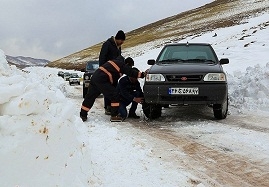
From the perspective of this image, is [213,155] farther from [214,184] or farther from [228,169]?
[214,184]

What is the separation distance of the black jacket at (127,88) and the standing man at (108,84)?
0.38 m

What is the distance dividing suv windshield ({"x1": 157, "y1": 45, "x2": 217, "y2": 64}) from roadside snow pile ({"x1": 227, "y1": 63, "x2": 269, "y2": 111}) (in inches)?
54.7

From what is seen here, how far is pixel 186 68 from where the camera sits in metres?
6.73

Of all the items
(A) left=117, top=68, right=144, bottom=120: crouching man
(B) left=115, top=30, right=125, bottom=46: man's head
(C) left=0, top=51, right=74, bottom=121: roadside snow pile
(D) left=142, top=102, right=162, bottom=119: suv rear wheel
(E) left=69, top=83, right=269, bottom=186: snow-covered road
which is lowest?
(E) left=69, top=83, right=269, bottom=186: snow-covered road

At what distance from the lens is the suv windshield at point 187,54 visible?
757 centimetres

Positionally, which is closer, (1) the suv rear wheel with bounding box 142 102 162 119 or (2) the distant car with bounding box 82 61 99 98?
(1) the suv rear wheel with bounding box 142 102 162 119

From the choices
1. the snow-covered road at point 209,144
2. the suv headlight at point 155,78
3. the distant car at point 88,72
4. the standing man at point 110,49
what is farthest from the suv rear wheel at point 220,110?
the distant car at point 88,72

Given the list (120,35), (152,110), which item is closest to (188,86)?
(152,110)

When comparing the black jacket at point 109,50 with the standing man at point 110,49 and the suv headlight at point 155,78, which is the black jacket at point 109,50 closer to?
the standing man at point 110,49

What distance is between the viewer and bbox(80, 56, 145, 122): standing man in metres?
7.14

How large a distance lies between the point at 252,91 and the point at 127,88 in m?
2.97

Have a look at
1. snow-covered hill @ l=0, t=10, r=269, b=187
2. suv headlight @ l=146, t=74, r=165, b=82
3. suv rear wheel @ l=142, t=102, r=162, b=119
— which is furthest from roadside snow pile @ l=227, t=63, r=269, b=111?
suv headlight @ l=146, t=74, r=165, b=82

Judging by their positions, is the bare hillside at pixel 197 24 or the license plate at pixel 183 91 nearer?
the license plate at pixel 183 91

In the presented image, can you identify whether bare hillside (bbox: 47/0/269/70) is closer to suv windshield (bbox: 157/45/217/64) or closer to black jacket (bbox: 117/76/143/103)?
suv windshield (bbox: 157/45/217/64)
